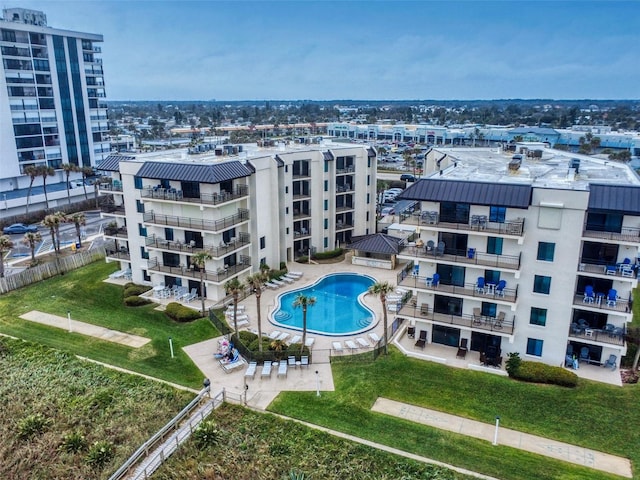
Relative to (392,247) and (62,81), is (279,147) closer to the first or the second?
(392,247)

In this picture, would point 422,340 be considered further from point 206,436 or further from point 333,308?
point 206,436

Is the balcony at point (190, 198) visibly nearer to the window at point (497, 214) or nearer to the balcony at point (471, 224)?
the balcony at point (471, 224)

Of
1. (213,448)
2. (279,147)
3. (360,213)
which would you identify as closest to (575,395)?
(213,448)

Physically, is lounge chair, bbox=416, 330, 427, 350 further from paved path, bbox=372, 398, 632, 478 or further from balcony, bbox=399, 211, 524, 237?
balcony, bbox=399, 211, 524, 237

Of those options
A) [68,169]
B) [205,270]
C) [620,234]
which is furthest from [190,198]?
[68,169]

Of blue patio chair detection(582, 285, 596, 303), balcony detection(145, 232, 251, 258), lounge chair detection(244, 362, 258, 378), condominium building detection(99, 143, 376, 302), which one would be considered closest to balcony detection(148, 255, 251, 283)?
condominium building detection(99, 143, 376, 302)

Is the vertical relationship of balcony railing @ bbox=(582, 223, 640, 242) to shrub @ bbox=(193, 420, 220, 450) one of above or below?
above
